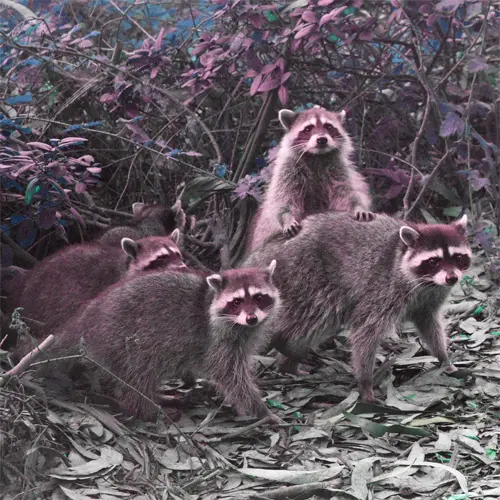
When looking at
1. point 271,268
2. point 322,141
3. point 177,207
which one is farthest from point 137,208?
point 271,268

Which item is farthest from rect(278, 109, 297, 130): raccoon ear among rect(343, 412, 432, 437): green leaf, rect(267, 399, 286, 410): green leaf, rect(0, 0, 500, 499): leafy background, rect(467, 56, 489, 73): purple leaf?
rect(343, 412, 432, 437): green leaf

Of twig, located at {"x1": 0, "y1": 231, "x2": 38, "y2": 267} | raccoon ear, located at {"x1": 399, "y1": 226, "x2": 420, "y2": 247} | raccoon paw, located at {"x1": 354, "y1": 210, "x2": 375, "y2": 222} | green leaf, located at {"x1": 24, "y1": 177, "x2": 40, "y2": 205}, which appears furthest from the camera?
twig, located at {"x1": 0, "y1": 231, "x2": 38, "y2": 267}

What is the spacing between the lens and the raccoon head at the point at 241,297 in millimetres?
5371

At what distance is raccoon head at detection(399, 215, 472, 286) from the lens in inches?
223

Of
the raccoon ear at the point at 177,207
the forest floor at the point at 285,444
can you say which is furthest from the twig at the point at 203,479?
the raccoon ear at the point at 177,207

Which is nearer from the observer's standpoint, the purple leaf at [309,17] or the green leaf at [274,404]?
the green leaf at [274,404]

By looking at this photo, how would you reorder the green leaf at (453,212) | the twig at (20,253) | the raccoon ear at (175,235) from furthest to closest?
the green leaf at (453,212) < the twig at (20,253) < the raccoon ear at (175,235)

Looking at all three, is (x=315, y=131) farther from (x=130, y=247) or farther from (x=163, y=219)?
(x=130, y=247)

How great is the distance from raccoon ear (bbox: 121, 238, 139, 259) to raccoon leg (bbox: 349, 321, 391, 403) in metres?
1.60

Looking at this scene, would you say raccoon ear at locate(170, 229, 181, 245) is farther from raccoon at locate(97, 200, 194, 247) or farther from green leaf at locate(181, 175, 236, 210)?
green leaf at locate(181, 175, 236, 210)

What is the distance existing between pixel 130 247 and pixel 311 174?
5.22 ft

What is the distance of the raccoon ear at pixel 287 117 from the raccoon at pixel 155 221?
1.00m

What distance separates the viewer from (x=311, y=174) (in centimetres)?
692

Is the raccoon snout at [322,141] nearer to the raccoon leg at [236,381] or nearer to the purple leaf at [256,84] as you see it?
the purple leaf at [256,84]
